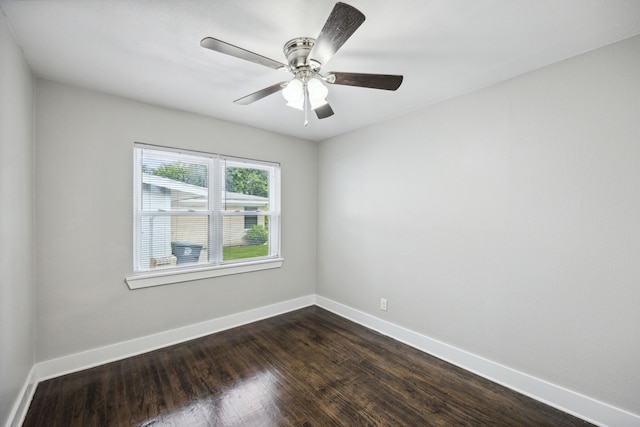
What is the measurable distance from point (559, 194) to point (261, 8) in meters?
2.32

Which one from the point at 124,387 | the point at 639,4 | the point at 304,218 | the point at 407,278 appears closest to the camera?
the point at 639,4

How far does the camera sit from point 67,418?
1757 mm

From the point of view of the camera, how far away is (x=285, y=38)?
1.65 metres

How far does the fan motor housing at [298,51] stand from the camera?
1627 mm

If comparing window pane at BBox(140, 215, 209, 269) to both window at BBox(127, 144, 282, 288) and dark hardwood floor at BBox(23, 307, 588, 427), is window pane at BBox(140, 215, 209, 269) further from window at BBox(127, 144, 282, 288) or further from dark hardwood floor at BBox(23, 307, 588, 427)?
dark hardwood floor at BBox(23, 307, 588, 427)

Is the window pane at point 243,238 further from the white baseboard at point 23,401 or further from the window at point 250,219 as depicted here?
the white baseboard at point 23,401

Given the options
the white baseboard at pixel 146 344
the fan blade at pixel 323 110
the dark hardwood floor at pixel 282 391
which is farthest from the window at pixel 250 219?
the fan blade at pixel 323 110

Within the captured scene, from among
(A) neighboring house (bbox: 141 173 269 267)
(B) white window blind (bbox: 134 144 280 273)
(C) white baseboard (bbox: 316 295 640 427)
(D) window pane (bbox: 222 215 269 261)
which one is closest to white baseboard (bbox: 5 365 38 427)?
(B) white window blind (bbox: 134 144 280 273)

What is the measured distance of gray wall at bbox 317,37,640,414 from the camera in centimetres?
167

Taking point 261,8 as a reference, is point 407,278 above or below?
below

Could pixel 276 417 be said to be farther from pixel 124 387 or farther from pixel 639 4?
pixel 639 4

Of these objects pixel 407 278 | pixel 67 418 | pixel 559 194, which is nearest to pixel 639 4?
pixel 559 194

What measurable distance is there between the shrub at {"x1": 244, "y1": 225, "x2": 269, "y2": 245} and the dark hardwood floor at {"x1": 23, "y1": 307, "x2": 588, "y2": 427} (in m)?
1.24

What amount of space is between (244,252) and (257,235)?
284mm
